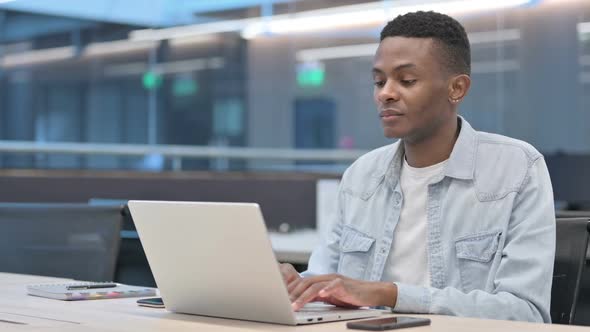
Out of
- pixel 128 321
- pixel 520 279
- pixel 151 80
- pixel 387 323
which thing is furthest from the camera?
pixel 151 80

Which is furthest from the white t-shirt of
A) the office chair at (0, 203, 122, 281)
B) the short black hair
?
the office chair at (0, 203, 122, 281)

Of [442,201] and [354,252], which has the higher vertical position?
[442,201]

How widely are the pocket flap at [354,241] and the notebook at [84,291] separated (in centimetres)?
43

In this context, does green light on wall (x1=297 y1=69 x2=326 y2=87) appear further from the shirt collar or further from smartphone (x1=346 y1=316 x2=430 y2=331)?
smartphone (x1=346 y1=316 x2=430 y2=331)

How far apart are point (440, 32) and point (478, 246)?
47 cm

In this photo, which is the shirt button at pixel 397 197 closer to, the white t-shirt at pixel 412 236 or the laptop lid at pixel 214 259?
the white t-shirt at pixel 412 236

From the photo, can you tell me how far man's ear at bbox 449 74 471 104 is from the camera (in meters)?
2.07

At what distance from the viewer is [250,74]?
7.85 m

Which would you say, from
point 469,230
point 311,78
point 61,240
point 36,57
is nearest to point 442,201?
point 469,230

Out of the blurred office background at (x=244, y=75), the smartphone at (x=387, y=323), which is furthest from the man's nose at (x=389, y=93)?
the blurred office background at (x=244, y=75)

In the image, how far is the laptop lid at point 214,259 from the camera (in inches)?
58.1

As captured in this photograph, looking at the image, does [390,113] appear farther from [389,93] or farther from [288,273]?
[288,273]

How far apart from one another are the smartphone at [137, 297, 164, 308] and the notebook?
137 millimetres

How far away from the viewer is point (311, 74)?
769cm
